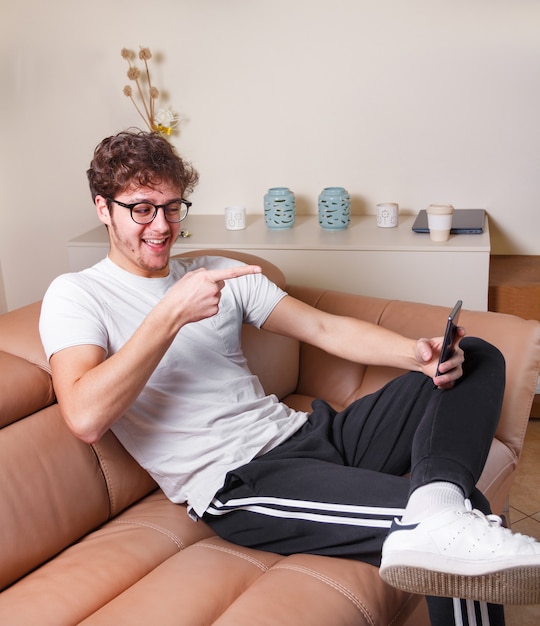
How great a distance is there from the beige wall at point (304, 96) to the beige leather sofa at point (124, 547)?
3.99 ft

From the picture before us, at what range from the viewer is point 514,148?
9.78ft

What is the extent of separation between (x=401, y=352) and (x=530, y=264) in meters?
1.36

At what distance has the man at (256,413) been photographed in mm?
1331

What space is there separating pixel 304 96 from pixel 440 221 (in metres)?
0.79

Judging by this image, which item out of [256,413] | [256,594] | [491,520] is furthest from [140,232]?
[491,520]

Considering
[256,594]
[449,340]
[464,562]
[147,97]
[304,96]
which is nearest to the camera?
[464,562]

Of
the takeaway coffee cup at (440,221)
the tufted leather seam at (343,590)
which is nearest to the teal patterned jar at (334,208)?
the takeaway coffee cup at (440,221)

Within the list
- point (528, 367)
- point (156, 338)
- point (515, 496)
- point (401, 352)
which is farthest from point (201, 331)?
point (515, 496)

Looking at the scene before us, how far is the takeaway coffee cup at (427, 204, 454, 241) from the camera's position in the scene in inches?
105

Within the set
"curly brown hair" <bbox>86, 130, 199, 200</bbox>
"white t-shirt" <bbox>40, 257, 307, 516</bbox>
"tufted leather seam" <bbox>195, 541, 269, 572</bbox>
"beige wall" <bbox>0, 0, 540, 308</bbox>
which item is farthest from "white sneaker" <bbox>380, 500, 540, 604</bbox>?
"beige wall" <bbox>0, 0, 540, 308</bbox>

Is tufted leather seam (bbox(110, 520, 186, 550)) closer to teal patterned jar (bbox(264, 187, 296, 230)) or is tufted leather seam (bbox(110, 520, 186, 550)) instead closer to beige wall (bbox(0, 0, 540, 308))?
teal patterned jar (bbox(264, 187, 296, 230))

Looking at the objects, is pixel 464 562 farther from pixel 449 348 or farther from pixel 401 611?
pixel 449 348

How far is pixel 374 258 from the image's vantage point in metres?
2.73

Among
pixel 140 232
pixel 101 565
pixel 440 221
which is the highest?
pixel 140 232
